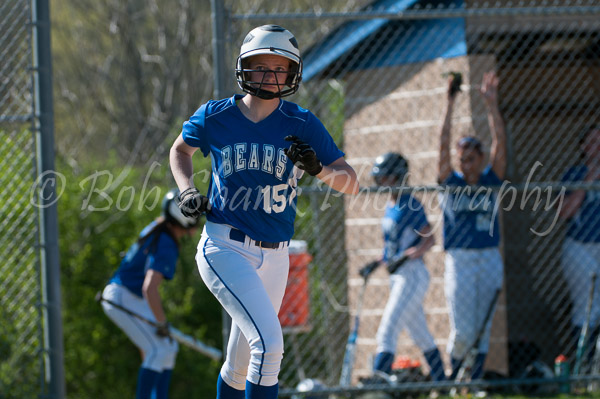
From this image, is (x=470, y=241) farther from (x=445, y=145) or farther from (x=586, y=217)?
(x=586, y=217)

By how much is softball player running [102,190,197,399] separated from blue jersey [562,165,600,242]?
2893 millimetres

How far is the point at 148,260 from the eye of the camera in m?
5.89

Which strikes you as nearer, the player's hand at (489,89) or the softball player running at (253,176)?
the softball player running at (253,176)

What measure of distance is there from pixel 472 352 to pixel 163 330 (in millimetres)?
2198

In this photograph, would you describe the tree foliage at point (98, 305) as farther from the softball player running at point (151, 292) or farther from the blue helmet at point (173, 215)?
the blue helmet at point (173, 215)

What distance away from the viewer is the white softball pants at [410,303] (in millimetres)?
6500

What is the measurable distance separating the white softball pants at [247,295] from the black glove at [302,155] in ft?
1.54

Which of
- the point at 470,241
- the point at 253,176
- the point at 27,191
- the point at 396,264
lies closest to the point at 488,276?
the point at 470,241

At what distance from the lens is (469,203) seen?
6484mm

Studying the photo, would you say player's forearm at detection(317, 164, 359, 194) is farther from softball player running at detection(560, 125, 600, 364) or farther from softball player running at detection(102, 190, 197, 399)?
softball player running at detection(560, 125, 600, 364)

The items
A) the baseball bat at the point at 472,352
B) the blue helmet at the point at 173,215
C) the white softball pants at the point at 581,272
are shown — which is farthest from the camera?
the white softball pants at the point at 581,272

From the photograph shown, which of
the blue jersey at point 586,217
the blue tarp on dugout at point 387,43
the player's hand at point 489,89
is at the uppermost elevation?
the blue tarp on dugout at point 387,43

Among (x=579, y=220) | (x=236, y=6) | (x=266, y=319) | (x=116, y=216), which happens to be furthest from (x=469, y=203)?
(x=236, y=6)

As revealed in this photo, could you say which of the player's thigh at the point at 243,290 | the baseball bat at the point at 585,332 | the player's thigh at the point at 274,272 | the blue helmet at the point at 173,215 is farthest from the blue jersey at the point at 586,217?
the player's thigh at the point at 243,290
